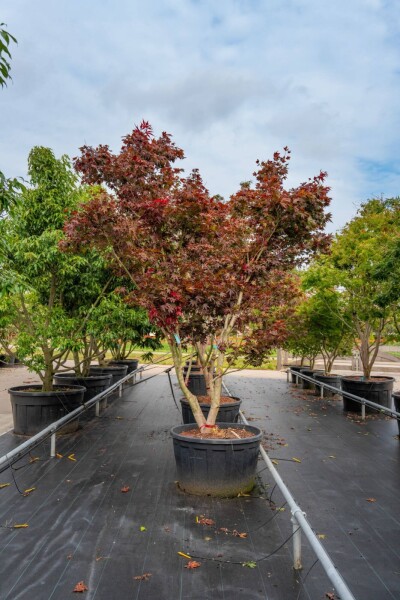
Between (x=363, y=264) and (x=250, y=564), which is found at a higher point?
(x=363, y=264)

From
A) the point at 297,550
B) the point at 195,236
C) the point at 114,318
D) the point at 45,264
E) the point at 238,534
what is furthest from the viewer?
the point at 114,318

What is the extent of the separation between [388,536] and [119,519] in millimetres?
2263

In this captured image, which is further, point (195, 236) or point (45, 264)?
point (45, 264)

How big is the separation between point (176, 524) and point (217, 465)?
2.64 feet

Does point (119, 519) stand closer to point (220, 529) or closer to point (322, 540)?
point (220, 529)

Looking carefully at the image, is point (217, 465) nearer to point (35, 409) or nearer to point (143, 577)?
point (143, 577)

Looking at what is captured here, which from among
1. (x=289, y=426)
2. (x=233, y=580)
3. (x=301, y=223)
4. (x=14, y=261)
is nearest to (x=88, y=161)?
(x=14, y=261)

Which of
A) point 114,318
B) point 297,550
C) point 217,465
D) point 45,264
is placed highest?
point 45,264

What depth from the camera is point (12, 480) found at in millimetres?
4988

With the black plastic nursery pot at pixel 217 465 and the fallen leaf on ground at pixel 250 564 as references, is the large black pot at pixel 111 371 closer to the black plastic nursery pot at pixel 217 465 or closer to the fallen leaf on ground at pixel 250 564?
the black plastic nursery pot at pixel 217 465

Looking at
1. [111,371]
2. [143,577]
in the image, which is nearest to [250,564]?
[143,577]

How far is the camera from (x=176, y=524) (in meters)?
3.85

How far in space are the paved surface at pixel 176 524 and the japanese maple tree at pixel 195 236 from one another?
48.6 inches

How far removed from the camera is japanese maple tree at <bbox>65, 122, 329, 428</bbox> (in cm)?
494
